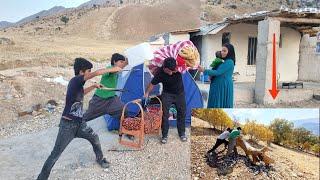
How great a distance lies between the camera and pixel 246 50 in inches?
401

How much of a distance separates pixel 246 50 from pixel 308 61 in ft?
5.99

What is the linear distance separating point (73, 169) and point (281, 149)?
2333 millimetres

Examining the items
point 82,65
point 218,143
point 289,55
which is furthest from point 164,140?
point 289,55

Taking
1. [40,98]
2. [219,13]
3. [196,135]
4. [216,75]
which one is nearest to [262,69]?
[40,98]

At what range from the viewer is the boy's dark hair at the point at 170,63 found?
3238 mm

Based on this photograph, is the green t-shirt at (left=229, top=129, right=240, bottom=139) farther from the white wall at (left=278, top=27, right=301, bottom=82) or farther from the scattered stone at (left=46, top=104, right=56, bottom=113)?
the white wall at (left=278, top=27, right=301, bottom=82)

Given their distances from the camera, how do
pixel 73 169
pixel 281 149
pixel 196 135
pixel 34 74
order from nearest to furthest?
pixel 281 149
pixel 196 135
pixel 73 169
pixel 34 74

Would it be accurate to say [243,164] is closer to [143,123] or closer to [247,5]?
[143,123]

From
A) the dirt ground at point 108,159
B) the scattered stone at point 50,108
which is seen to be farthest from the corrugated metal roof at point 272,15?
the dirt ground at point 108,159

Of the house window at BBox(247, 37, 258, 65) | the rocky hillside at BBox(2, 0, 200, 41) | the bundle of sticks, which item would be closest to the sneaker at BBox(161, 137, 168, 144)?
the bundle of sticks

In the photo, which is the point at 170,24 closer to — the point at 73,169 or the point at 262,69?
the point at 262,69

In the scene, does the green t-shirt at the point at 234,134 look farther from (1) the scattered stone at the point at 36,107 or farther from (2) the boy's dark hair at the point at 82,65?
(1) the scattered stone at the point at 36,107

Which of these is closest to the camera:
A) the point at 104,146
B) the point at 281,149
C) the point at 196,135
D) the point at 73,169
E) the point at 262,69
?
the point at 281,149

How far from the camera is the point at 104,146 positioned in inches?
164
